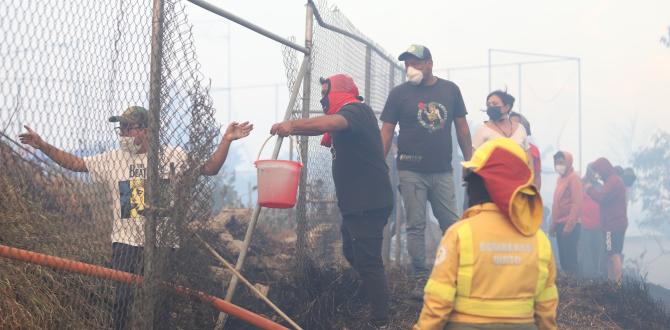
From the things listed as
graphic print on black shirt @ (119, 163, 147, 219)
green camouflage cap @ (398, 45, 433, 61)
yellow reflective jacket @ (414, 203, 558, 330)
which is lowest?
yellow reflective jacket @ (414, 203, 558, 330)

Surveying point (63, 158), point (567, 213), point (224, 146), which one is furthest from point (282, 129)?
point (567, 213)

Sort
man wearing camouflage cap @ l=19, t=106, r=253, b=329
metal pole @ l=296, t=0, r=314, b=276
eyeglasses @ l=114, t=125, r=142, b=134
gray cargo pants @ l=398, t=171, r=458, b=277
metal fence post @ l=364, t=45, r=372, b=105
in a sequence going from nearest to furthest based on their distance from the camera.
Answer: man wearing camouflage cap @ l=19, t=106, r=253, b=329 < eyeglasses @ l=114, t=125, r=142, b=134 < metal pole @ l=296, t=0, r=314, b=276 < gray cargo pants @ l=398, t=171, r=458, b=277 < metal fence post @ l=364, t=45, r=372, b=105

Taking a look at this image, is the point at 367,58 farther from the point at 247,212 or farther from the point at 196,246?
the point at 196,246

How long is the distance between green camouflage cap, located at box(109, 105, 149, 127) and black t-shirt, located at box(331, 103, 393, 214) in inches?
61.9

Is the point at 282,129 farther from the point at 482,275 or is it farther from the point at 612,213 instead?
the point at 612,213

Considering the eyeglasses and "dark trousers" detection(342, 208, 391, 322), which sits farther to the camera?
"dark trousers" detection(342, 208, 391, 322)

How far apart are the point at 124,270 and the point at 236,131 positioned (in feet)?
3.52

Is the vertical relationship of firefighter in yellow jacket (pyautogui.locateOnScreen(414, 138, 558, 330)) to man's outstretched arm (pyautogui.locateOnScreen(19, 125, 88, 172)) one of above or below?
below

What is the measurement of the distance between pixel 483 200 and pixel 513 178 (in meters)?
0.19

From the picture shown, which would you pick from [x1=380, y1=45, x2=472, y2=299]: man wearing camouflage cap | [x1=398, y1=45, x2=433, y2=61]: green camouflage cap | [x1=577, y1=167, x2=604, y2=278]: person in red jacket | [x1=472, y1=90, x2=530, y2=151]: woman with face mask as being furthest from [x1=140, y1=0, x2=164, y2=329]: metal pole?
[x1=577, y1=167, x2=604, y2=278]: person in red jacket

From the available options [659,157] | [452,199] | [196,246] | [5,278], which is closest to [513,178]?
[196,246]

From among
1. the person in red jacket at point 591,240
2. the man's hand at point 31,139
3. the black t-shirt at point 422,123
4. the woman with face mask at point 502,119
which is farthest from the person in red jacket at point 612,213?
the man's hand at point 31,139

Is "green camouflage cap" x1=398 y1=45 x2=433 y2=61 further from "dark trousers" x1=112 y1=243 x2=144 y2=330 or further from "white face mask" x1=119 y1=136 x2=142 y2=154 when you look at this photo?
"dark trousers" x1=112 y1=243 x2=144 y2=330

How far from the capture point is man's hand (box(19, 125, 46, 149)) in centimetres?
427
